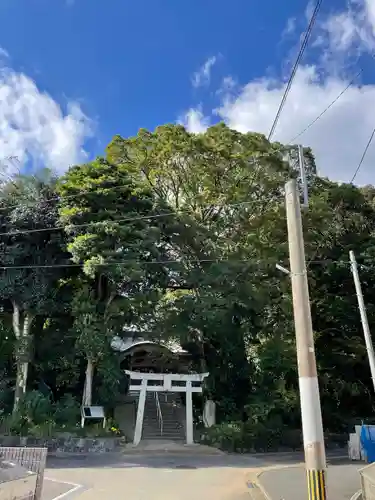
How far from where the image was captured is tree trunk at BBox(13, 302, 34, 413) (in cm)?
1712

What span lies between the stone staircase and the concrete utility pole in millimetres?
13428

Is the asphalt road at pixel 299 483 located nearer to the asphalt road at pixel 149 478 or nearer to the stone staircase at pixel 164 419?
the asphalt road at pixel 149 478

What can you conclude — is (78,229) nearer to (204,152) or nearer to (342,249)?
(204,152)

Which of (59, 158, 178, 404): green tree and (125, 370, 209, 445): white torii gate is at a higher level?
(59, 158, 178, 404): green tree

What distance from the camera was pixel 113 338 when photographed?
1788 centimetres

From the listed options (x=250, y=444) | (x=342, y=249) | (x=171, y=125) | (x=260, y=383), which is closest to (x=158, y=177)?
(x=171, y=125)

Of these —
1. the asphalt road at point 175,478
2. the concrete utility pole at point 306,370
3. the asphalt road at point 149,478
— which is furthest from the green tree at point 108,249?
the concrete utility pole at point 306,370

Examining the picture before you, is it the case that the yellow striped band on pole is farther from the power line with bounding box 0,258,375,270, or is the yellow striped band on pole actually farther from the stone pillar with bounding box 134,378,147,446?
the stone pillar with bounding box 134,378,147,446

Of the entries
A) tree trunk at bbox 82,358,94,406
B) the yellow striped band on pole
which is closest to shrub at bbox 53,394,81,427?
tree trunk at bbox 82,358,94,406

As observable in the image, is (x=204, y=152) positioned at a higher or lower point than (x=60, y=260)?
higher

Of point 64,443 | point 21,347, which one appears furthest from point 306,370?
point 21,347

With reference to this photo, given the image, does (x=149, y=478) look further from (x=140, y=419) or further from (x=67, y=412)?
(x=67, y=412)

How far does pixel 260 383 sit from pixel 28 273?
437 inches

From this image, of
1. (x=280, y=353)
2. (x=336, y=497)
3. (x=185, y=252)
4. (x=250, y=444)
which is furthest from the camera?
(x=185, y=252)
